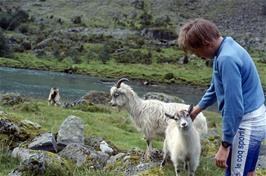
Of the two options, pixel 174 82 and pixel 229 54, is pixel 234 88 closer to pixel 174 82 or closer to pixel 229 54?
pixel 229 54

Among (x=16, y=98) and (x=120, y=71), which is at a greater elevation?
(x=16, y=98)

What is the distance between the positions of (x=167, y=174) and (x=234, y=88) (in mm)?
5470

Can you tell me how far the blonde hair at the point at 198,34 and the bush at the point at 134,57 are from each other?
4536 inches

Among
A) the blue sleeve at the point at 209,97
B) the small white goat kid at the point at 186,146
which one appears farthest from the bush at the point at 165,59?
the blue sleeve at the point at 209,97

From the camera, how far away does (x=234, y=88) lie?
679 cm

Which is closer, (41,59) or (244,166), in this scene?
(244,166)

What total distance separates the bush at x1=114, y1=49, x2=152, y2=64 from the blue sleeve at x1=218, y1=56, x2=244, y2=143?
379 ft

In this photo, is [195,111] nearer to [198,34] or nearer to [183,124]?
[183,124]

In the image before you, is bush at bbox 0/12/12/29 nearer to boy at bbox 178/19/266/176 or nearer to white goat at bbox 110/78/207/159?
white goat at bbox 110/78/207/159

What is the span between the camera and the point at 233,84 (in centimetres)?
678

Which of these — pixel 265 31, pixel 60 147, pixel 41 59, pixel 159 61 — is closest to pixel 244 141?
pixel 60 147

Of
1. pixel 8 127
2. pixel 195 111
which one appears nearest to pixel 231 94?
pixel 195 111

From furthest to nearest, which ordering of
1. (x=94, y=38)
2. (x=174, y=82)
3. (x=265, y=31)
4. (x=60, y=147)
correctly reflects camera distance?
(x=265, y=31)
(x=94, y=38)
(x=174, y=82)
(x=60, y=147)

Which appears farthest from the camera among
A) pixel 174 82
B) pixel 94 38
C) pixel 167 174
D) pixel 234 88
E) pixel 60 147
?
pixel 94 38
